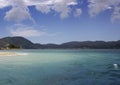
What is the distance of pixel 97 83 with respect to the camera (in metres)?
24.3

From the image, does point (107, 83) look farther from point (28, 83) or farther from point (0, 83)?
point (0, 83)

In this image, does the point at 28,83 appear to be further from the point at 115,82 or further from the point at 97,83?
the point at 115,82

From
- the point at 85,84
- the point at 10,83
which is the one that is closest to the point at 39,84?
the point at 10,83

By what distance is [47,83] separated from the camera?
2414 cm

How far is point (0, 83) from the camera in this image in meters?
24.8

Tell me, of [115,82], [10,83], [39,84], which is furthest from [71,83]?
[10,83]

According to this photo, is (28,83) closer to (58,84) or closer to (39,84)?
(39,84)

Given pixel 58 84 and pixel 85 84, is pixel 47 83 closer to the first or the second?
pixel 58 84

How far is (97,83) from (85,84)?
1.47 m

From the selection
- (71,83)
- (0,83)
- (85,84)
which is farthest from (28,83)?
(85,84)

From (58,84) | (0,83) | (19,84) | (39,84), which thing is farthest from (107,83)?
(0,83)

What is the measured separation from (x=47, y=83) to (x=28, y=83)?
7.37 ft

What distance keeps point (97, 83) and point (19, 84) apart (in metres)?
8.81

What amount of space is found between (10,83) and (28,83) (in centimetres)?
211
